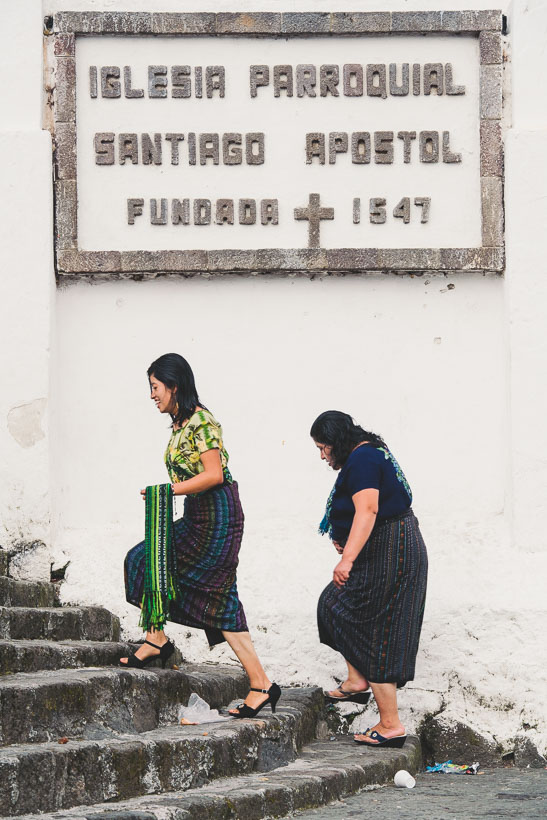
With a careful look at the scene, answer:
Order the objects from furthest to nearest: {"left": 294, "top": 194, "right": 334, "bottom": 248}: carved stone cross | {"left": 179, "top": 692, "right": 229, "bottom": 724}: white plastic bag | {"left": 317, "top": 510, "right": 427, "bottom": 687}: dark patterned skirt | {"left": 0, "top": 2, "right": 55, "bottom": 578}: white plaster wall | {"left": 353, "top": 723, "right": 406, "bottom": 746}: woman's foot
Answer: {"left": 294, "top": 194, "right": 334, "bottom": 248}: carved stone cross → {"left": 0, "top": 2, "right": 55, "bottom": 578}: white plaster wall → {"left": 353, "top": 723, "right": 406, "bottom": 746}: woman's foot → {"left": 317, "top": 510, "right": 427, "bottom": 687}: dark patterned skirt → {"left": 179, "top": 692, "right": 229, "bottom": 724}: white plastic bag

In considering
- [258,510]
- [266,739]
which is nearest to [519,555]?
[258,510]

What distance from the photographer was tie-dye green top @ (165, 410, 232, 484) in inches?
205

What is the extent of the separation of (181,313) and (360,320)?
1.06 meters

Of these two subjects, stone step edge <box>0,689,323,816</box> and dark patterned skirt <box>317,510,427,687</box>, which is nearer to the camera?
stone step edge <box>0,689,323,816</box>

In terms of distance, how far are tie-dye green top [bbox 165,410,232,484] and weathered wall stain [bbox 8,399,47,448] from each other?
5.60 feet

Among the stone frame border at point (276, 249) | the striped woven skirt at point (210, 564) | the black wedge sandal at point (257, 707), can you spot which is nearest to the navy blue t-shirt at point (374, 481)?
the striped woven skirt at point (210, 564)

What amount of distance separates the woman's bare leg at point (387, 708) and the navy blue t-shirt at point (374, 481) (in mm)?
784

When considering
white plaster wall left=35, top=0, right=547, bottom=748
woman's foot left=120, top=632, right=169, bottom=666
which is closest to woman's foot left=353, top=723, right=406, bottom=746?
woman's foot left=120, top=632, right=169, bottom=666

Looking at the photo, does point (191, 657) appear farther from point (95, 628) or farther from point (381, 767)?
point (381, 767)

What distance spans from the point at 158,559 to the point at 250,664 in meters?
0.61

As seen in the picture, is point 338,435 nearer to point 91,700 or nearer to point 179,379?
point 179,379

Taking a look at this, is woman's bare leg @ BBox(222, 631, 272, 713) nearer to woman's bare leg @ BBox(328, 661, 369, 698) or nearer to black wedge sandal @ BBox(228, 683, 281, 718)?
black wedge sandal @ BBox(228, 683, 281, 718)

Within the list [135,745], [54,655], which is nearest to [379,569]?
[54,655]

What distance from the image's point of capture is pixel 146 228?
7047 millimetres
